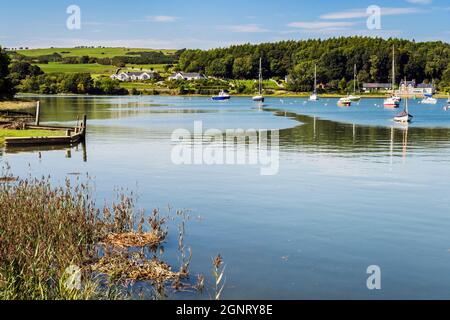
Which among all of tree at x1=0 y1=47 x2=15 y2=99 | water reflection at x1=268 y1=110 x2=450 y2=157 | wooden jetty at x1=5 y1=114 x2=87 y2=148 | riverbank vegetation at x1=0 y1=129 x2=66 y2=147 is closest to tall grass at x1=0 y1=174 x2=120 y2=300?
wooden jetty at x1=5 y1=114 x2=87 y2=148

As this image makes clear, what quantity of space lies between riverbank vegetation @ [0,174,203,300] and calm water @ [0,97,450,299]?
1.03 m

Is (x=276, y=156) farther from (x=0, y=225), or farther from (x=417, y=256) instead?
(x=0, y=225)

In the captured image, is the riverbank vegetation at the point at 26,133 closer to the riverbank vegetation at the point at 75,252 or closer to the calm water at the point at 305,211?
the calm water at the point at 305,211

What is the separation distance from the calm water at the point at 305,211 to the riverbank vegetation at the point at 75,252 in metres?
1.03

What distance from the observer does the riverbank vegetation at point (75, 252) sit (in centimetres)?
1525

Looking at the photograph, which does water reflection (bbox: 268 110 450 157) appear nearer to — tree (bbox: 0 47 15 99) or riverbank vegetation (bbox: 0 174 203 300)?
riverbank vegetation (bbox: 0 174 203 300)

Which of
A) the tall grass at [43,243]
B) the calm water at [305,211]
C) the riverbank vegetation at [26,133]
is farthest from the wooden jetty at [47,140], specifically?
the tall grass at [43,243]

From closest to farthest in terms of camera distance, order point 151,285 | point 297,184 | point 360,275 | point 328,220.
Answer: point 151,285 → point 360,275 → point 328,220 → point 297,184

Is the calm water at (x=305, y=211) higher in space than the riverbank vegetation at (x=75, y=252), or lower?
lower

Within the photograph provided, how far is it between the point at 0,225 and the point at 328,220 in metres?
13.0

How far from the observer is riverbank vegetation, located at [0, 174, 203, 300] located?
1525cm
